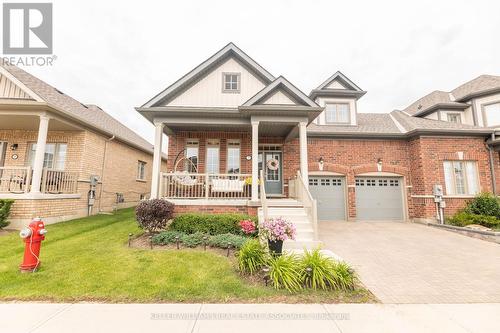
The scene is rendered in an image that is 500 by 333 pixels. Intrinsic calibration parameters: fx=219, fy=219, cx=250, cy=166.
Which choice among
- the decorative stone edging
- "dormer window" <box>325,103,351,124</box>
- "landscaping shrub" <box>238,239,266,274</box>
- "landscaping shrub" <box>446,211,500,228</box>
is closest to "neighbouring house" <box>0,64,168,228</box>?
"landscaping shrub" <box>238,239,266,274</box>

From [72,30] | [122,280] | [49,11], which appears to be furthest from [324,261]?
[72,30]

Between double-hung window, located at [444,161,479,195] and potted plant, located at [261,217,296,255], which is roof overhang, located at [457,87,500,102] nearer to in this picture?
double-hung window, located at [444,161,479,195]

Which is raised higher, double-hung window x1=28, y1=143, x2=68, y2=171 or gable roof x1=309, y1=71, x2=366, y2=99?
gable roof x1=309, y1=71, x2=366, y2=99

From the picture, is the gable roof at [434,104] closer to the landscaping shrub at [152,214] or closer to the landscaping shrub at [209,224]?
the landscaping shrub at [209,224]

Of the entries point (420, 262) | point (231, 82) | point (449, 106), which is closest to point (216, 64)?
point (231, 82)

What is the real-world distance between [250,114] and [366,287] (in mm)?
6581

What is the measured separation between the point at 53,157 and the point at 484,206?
20.3 meters

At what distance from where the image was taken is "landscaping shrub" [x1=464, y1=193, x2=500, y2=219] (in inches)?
380

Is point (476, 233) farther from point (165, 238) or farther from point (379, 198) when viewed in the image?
point (165, 238)

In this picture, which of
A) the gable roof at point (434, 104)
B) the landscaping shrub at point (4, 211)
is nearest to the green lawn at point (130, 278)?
the landscaping shrub at point (4, 211)

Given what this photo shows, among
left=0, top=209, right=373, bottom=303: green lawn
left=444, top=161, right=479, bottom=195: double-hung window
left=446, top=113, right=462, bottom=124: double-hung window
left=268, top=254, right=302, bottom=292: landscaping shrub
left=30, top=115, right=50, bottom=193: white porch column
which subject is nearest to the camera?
left=0, top=209, right=373, bottom=303: green lawn

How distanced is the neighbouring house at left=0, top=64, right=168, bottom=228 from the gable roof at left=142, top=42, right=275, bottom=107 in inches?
184

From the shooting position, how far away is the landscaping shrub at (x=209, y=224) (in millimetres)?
7070

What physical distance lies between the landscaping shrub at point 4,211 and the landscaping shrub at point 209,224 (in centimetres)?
579
